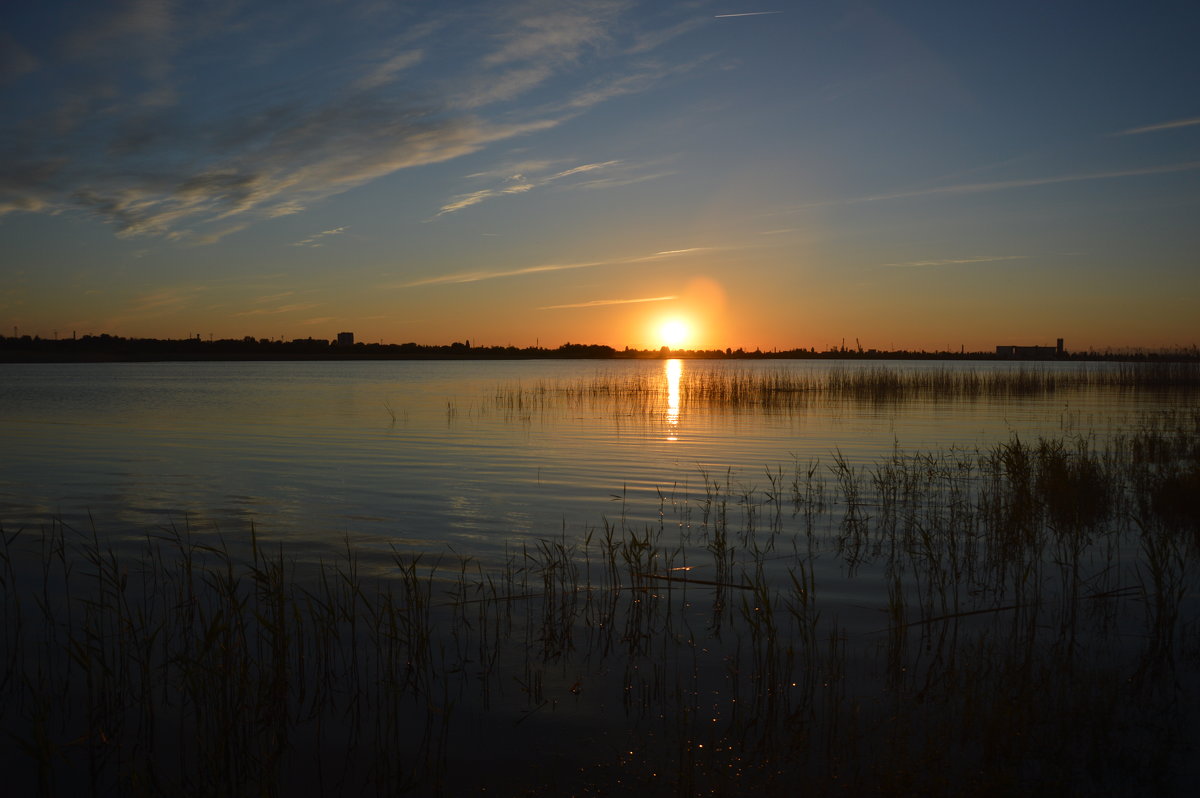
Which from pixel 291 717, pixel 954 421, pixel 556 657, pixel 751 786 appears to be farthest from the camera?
pixel 954 421

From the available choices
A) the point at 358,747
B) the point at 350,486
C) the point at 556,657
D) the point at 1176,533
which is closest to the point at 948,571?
the point at 1176,533

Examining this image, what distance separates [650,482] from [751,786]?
8.93 meters

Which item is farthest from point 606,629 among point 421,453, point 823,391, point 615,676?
point 823,391

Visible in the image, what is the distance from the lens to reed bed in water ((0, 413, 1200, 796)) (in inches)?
152

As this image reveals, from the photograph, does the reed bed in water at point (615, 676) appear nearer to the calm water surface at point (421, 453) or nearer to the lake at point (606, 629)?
the lake at point (606, 629)

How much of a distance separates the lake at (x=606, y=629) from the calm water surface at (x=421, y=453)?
0.13 m

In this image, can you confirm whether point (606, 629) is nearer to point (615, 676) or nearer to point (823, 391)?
point (615, 676)

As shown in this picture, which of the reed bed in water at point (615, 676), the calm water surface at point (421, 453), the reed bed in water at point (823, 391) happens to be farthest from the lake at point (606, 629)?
the reed bed in water at point (823, 391)

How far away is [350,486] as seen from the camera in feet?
39.8

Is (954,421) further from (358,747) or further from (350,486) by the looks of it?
(358,747)

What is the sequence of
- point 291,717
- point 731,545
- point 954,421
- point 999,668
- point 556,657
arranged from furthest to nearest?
point 954,421 → point 731,545 → point 556,657 → point 999,668 → point 291,717

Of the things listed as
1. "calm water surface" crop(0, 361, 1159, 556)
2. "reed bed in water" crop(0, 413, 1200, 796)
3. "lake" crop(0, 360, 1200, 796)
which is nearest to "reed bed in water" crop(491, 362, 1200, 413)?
"calm water surface" crop(0, 361, 1159, 556)

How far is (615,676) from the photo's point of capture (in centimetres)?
502

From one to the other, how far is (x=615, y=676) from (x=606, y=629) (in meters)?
0.76
